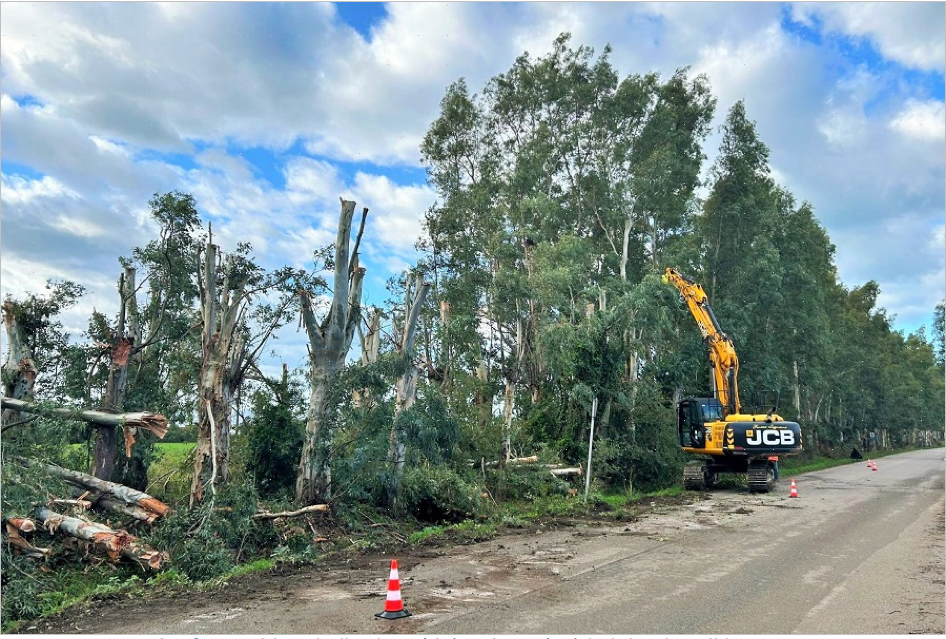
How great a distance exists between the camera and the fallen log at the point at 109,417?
1155cm

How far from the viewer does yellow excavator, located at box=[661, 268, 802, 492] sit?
20.3 meters

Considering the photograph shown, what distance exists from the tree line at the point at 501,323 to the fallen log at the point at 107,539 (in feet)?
5.93

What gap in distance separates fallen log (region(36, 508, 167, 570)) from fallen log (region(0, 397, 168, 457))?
192cm

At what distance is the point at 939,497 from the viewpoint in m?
20.2

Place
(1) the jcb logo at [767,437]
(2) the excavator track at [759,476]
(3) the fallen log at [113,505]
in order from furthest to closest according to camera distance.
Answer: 1. (2) the excavator track at [759,476]
2. (1) the jcb logo at [767,437]
3. (3) the fallen log at [113,505]

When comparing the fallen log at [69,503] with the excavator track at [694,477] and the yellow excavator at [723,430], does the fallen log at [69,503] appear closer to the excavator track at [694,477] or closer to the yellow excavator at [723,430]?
the yellow excavator at [723,430]

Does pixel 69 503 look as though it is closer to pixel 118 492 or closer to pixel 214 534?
pixel 118 492

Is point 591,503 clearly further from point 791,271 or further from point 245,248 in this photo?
point 791,271

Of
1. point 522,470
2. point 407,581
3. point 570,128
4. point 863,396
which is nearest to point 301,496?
point 407,581

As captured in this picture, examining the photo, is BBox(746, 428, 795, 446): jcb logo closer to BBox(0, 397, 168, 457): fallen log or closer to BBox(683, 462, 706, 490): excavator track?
BBox(683, 462, 706, 490): excavator track

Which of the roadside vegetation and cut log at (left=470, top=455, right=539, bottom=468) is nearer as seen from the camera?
the roadside vegetation

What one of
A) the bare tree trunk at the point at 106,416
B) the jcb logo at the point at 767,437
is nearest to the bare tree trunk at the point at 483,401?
the jcb logo at the point at 767,437

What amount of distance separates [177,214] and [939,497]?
23.0 meters

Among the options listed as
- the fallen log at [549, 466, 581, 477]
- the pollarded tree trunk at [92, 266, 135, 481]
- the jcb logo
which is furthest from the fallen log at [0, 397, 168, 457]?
the jcb logo
